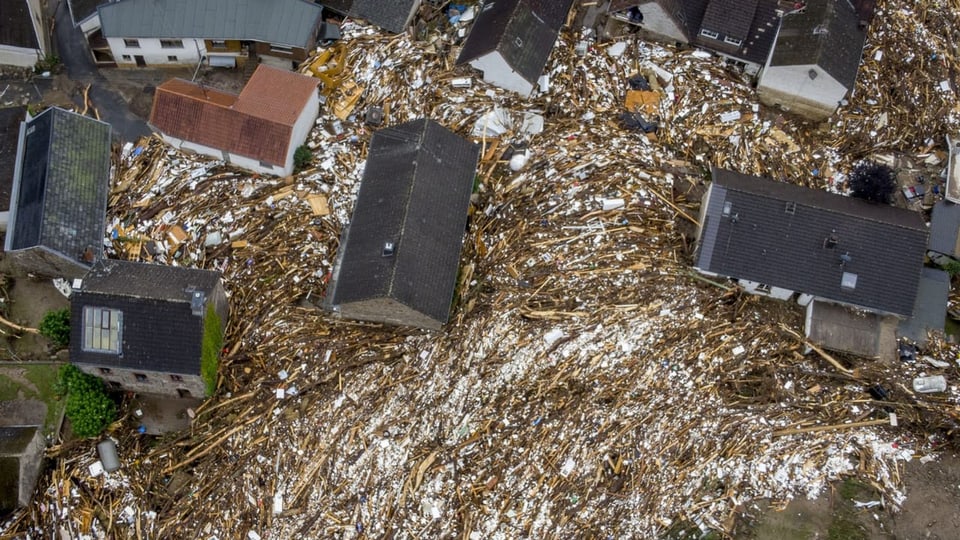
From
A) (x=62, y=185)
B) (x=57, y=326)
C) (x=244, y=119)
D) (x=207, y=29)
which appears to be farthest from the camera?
(x=207, y=29)

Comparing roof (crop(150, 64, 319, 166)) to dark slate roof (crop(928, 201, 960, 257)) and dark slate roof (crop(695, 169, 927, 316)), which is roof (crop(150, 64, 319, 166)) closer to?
dark slate roof (crop(695, 169, 927, 316))

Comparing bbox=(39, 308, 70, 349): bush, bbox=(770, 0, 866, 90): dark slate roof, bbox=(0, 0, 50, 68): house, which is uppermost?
bbox=(770, 0, 866, 90): dark slate roof

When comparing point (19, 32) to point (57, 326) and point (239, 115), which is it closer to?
point (239, 115)

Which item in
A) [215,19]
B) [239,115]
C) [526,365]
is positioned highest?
[215,19]

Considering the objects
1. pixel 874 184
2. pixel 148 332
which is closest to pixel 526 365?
pixel 148 332

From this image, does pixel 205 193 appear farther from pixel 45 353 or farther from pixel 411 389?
pixel 411 389

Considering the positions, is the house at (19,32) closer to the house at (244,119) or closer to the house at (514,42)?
the house at (244,119)

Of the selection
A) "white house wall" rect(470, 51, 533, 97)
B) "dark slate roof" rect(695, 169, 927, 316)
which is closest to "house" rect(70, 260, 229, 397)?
"white house wall" rect(470, 51, 533, 97)

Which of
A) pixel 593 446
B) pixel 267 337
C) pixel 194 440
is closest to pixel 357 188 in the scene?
pixel 267 337
